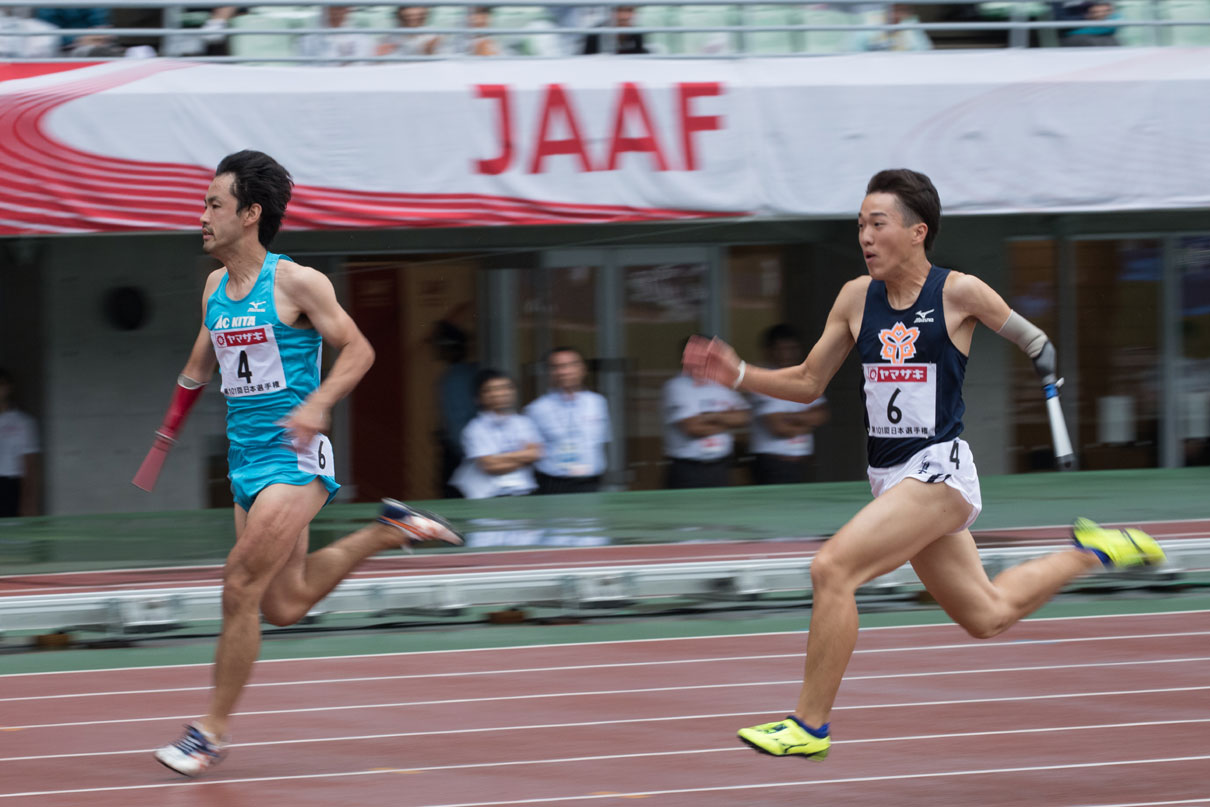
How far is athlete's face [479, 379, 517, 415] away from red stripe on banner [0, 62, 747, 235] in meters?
1.77

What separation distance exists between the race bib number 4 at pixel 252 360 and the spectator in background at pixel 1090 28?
947cm

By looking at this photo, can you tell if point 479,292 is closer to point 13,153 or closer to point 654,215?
point 654,215

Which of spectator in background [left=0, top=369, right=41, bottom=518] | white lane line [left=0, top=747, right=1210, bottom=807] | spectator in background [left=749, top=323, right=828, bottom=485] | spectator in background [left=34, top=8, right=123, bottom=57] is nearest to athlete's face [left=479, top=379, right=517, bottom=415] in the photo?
spectator in background [left=749, top=323, right=828, bottom=485]

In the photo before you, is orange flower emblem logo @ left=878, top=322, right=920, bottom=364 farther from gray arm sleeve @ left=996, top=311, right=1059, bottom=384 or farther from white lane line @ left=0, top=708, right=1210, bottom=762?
white lane line @ left=0, top=708, right=1210, bottom=762

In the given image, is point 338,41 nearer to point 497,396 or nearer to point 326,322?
point 497,396

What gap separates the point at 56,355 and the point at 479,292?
3234 mm

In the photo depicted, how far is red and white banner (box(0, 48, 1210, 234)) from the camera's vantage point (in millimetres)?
10984

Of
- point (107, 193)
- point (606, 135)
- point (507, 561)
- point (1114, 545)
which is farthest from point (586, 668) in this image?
point (107, 193)

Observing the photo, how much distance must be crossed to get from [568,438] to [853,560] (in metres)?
5.68

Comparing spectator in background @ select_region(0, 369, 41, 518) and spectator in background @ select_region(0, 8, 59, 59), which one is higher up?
spectator in background @ select_region(0, 8, 59, 59)

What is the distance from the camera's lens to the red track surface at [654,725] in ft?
16.5

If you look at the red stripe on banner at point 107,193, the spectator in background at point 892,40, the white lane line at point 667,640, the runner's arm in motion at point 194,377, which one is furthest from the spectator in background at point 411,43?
the runner's arm in motion at point 194,377

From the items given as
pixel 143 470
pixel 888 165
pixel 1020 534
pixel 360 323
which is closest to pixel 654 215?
pixel 888 165

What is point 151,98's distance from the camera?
36.3 feet
